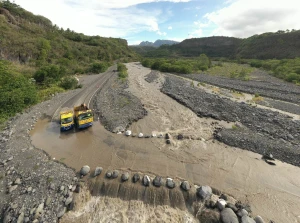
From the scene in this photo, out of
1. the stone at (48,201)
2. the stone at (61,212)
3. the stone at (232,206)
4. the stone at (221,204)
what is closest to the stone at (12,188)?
the stone at (48,201)

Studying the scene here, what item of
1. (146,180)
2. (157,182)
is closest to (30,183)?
(146,180)

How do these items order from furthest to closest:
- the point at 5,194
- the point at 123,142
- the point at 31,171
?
1. the point at 123,142
2. the point at 31,171
3. the point at 5,194

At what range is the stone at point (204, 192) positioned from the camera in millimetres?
10820

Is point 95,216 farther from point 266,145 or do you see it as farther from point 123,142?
point 266,145

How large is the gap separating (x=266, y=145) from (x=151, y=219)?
531 inches

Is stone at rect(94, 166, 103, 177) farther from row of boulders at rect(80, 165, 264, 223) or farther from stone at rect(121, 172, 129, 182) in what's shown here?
stone at rect(121, 172, 129, 182)

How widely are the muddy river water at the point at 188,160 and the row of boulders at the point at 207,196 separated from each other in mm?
779

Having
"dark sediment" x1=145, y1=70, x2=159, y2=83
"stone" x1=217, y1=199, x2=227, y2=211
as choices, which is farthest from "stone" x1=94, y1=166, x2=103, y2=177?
"dark sediment" x1=145, y1=70, x2=159, y2=83

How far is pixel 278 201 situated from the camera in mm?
11117

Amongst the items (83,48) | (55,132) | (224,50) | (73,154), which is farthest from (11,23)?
(224,50)

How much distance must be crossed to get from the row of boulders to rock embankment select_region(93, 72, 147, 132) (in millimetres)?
7187

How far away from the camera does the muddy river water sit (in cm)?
1118

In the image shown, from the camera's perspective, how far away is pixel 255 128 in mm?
19422

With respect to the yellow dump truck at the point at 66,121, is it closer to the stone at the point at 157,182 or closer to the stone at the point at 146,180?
the stone at the point at 146,180
